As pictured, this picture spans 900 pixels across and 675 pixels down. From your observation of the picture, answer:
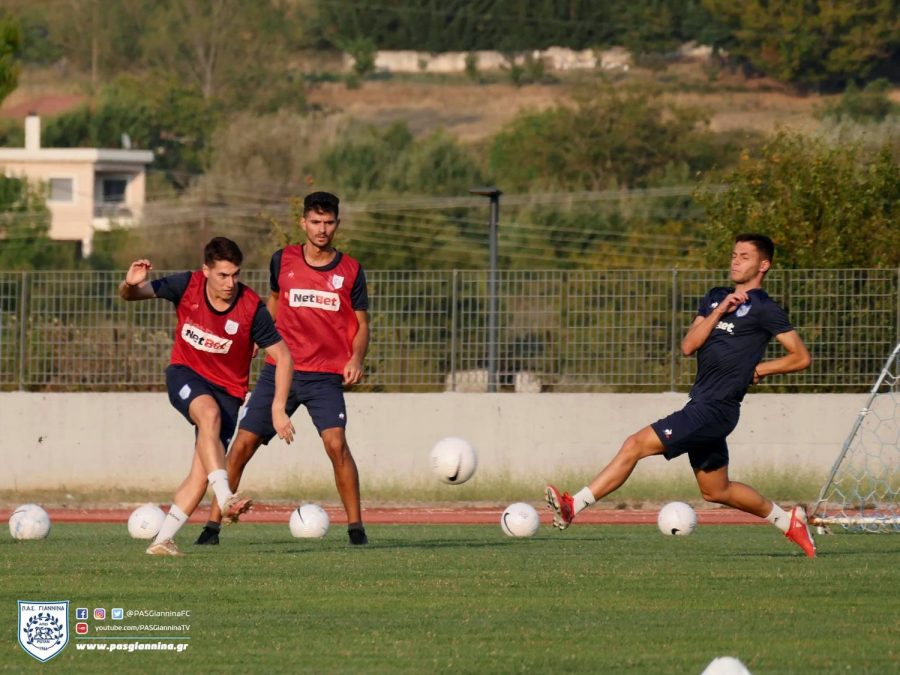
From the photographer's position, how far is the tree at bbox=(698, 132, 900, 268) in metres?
22.9

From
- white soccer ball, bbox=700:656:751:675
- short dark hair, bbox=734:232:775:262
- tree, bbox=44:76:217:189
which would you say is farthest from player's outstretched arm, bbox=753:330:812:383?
tree, bbox=44:76:217:189

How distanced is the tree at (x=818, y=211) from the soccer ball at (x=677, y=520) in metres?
8.87

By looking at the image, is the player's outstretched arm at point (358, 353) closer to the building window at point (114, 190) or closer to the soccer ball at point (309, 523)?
the soccer ball at point (309, 523)

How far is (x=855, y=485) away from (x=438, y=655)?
12.2m

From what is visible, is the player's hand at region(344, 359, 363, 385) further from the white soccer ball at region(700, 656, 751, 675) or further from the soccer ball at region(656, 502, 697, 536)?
the white soccer ball at region(700, 656, 751, 675)

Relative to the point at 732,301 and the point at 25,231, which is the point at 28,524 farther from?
the point at 25,231

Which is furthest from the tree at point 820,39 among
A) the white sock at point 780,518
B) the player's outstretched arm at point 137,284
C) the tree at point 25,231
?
the player's outstretched arm at point 137,284

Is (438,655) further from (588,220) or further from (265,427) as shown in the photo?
(588,220)

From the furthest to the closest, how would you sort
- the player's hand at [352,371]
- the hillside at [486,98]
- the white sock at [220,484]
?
the hillside at [486,98] → the player's hand at [352,371] → the white sock at [220,484]

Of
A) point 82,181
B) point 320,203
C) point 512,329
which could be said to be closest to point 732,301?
point 320,203

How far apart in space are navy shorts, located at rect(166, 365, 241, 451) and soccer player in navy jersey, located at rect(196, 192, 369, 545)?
89 cm

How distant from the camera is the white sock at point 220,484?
10140 mm

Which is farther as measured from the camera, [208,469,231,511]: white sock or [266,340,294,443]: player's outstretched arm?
[266,340,294,443]: player's outstretched arm

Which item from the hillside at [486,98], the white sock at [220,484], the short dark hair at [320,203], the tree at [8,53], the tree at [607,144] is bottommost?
the white sock at [220,484]
